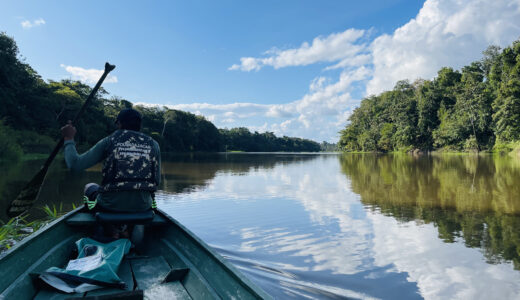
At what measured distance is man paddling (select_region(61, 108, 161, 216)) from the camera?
2.92 metres

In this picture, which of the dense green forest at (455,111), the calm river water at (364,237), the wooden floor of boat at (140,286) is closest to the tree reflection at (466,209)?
the calm river water at (364,237)

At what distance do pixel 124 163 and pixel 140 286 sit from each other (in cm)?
117

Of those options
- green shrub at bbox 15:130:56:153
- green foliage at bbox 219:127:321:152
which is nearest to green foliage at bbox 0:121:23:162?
green shrub at bbox 15:130:56:153

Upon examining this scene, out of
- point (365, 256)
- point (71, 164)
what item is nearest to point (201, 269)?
point (71, 164)

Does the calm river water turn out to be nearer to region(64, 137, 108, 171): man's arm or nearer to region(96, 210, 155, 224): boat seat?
region(96, 210, 155, 224): boat seat

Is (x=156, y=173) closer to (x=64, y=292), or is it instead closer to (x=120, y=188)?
(x=120, y=188)

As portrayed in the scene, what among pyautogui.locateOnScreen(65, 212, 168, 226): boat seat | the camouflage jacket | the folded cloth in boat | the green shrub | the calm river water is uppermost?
the green shrub

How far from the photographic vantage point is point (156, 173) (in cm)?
317

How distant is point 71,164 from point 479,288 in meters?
4.70

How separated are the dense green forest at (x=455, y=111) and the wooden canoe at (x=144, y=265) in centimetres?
4472

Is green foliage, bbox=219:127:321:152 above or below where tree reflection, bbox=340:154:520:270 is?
above

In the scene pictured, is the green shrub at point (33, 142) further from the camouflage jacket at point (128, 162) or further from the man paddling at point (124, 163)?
the camouflage jacket at point (128, 162)

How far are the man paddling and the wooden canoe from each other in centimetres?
50

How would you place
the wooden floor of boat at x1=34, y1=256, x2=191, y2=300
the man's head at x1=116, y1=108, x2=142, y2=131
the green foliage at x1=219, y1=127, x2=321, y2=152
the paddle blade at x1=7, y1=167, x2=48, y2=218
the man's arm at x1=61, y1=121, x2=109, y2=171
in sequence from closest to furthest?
the wooden floor of boat at x1=34, y1=256, x2=191, y2=300
the man's arm at x1=61, y1=121, x2=109, y2=171
the man's head at x1=116, y1=108, x2=142, y2=131
the paddle blade at x1=7, y1=167, x2=48, y2=218
the green foliage at x1=219, y1=127, x2=321, y2=152
